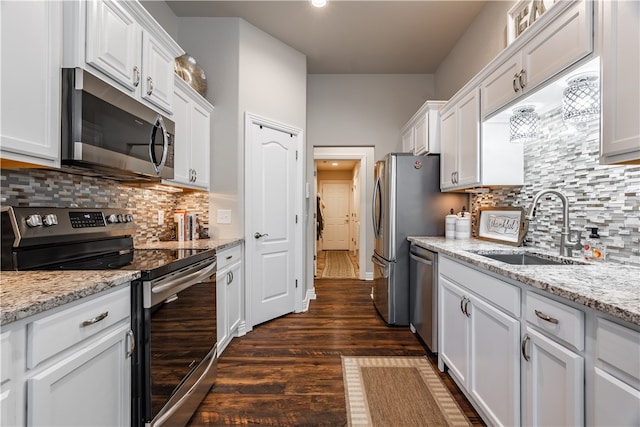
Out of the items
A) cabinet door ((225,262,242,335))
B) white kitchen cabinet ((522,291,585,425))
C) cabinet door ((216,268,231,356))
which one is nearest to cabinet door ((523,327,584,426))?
white kitchen cabinet ((522,291,585,425))

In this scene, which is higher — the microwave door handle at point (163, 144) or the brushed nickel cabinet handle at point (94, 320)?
the microwave door handle at point (163, 144)

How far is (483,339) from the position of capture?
5.20ft

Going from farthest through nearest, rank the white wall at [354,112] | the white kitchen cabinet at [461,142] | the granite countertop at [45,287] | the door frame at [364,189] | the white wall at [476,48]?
the door frame at [364,189]
the white wall at [354,112]
the white wall at [476,48]
the white kitchen cabinet at [461,142]
the granite countertop at [45,287]

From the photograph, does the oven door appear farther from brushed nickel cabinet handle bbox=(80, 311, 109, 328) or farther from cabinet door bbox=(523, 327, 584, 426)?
cabinet door bbox=(523, 327, 584, 426)

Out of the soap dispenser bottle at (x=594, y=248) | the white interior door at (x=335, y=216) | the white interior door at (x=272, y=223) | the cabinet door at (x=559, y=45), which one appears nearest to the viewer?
the cabinet door at (x=559, y=45)

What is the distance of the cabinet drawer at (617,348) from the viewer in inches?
31.2

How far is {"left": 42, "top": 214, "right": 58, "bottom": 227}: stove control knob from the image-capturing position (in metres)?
1.36

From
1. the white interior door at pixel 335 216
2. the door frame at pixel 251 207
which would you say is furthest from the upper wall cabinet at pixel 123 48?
the white interior door at pixel 335 216

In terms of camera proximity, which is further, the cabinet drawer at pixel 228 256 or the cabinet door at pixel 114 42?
the cabinet drawer at pixel 228 256

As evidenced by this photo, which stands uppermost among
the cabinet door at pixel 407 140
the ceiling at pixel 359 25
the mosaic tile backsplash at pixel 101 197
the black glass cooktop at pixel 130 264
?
the ceiling at pixel 359 25

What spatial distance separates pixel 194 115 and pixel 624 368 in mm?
2886

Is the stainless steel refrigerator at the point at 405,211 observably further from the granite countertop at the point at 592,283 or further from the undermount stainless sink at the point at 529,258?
the granite countertop at the point at 592,283

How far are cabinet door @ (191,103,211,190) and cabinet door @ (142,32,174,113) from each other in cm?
52

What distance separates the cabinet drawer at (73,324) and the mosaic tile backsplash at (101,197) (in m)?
0.76
